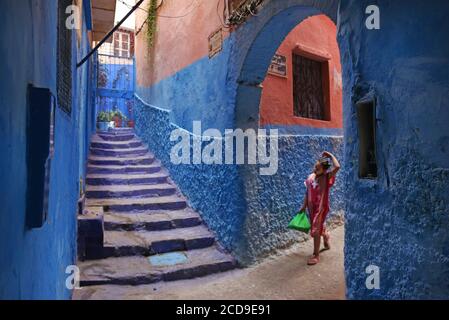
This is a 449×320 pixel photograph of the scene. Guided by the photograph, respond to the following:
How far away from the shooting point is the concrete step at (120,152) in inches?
304

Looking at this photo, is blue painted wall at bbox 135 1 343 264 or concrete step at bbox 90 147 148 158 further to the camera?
concrete step at bbox 90 147 148 158

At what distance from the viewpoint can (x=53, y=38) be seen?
2041 mm

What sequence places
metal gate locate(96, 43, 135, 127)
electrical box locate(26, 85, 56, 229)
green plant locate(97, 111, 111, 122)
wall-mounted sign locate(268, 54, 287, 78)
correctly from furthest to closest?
metal gate locate(96, 43, 135, 127)
green plant locate(97, 111, 111, 122)
wall-mounted sign locate(268, 54, 287, 78)
electrical box locate(26, 85, 56, 229)

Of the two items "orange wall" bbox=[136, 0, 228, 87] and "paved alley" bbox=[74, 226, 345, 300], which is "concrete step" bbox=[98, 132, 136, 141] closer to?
"orange wall" bbox=[136, 0, 228, 87]

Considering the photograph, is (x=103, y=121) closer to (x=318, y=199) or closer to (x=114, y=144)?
(x=114, y=144)

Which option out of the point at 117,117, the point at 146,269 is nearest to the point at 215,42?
the point at 146,269

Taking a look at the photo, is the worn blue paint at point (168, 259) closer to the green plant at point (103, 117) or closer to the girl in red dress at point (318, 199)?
the girl in red dress at point (318, 199)

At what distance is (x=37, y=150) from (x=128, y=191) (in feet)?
14.9

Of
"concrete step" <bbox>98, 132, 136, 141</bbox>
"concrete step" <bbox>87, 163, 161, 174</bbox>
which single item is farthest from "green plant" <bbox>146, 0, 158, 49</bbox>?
"concrete step" <bbox>87, 163, 161, 174</bbox>

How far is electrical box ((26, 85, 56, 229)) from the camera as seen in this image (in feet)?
4.66

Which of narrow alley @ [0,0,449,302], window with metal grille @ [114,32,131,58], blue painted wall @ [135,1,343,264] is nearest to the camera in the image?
narrow alley @ [0,0,449,302]

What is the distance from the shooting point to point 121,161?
7340mm

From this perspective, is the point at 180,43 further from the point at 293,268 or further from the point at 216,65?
the point at 293,268

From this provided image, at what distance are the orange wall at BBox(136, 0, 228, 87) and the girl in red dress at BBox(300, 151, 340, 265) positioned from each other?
7.84 feet
